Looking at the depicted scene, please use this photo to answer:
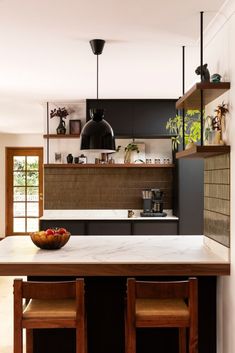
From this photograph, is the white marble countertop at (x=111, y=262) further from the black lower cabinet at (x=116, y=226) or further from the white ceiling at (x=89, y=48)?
the black lower cabinet at (x=116, y=226)

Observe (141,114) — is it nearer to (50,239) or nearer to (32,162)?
(50,239)

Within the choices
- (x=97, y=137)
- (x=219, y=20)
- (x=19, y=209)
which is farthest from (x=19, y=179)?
(x=219, y=20)

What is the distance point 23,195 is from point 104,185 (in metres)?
4.82

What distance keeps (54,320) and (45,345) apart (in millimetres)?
696

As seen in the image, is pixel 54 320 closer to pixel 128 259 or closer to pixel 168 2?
pixel 128 259

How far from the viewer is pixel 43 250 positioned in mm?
3604

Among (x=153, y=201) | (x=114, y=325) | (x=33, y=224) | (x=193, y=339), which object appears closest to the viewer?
(x=193, y=339)

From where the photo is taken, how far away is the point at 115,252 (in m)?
3.48

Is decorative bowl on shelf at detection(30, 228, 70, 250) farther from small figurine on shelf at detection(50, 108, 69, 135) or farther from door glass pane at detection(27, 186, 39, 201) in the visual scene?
door glass pane at detection(27, 186, 39, 201)

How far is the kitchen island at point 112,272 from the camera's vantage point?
3102mm

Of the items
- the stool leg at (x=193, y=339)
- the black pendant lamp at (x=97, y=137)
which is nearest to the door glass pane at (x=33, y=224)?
the black pendant lamp at (x=97, y=137)

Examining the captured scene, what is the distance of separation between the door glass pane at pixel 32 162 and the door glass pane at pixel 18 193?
1.73 feet

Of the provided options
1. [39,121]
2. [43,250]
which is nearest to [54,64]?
[43,250]

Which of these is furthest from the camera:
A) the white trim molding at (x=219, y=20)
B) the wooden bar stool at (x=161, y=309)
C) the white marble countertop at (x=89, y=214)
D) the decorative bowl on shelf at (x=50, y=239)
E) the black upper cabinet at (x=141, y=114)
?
the white marble countertop at (x=89, y=214)
